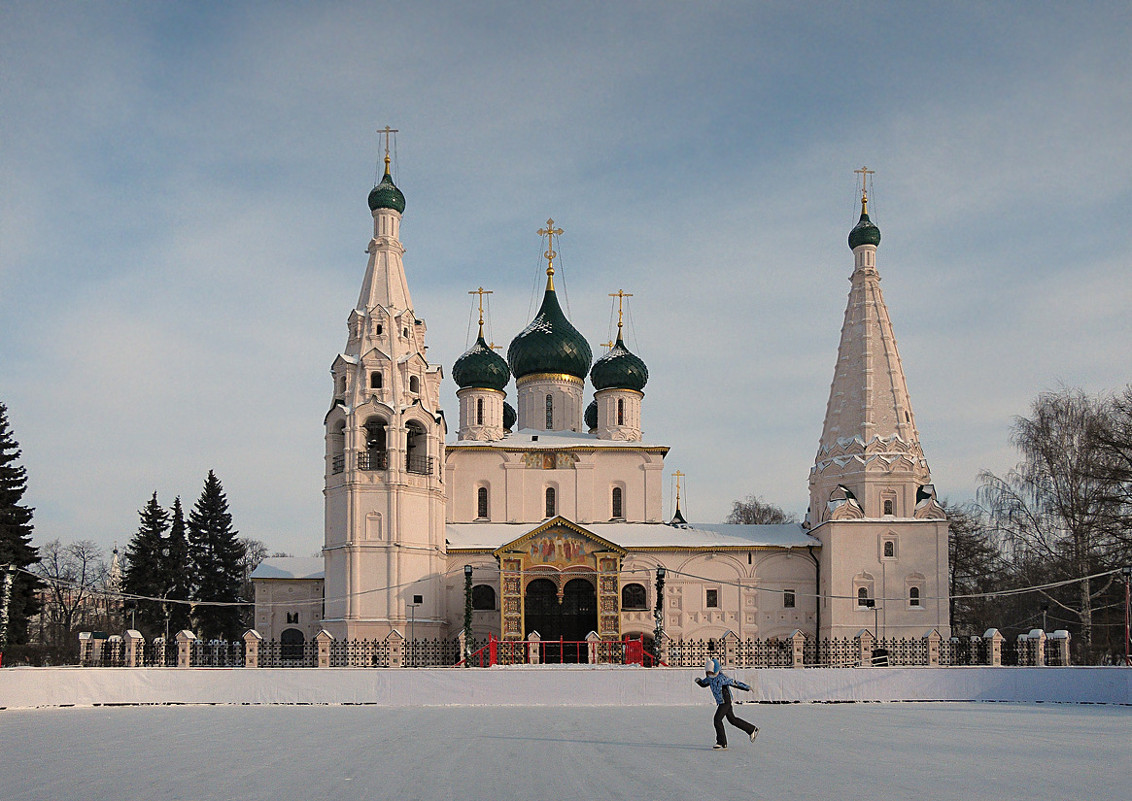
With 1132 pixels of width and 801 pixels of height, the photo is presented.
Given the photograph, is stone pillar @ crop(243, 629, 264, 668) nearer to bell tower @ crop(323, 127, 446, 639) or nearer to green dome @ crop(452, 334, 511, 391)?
bell tower @ crop(323, 127, 446, 639)

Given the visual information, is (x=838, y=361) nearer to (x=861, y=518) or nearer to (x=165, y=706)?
(x=861, y=518)

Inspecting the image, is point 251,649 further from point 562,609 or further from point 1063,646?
point 1063,646

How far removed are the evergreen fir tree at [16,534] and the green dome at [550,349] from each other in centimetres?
1740

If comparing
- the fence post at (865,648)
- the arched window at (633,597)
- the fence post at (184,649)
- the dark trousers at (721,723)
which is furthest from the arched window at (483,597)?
the dark trousers at (721,723)

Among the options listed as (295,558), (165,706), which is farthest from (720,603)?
(165,706)

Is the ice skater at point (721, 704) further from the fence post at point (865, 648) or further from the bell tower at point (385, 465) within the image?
the bell tower at point (385, 465)

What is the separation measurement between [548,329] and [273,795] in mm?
33342

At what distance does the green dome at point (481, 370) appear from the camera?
4106cm

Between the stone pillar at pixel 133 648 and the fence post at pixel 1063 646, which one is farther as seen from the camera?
the stone pillar at pixel 133 648

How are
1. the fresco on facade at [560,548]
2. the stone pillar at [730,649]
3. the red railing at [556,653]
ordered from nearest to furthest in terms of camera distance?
the stone pillar at [730,649], the red railing at [556,653], the fresco on facade at [560,548]

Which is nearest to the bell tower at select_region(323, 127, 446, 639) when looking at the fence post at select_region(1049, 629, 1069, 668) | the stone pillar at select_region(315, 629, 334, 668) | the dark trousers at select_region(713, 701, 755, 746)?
the stone pillar at select_region(315, 629, 334, 668)

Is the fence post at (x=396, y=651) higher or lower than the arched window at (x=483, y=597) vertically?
lower

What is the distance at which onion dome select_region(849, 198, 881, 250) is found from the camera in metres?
38.5

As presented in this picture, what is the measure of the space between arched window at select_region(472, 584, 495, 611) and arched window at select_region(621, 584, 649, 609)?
14.6 feet
